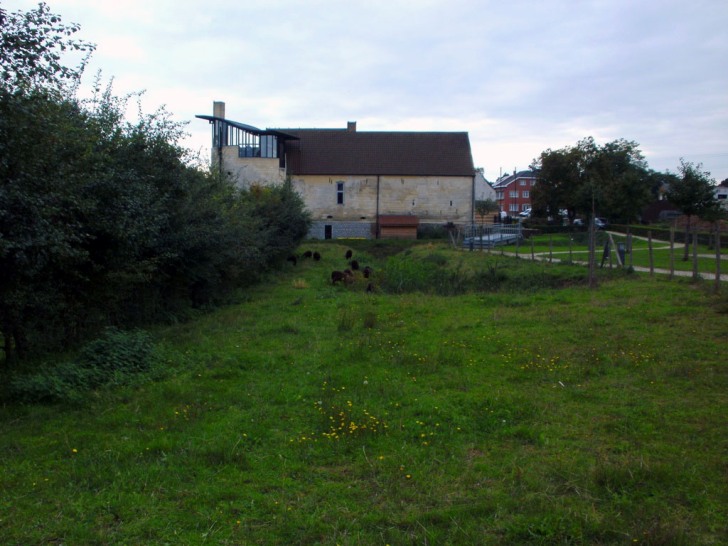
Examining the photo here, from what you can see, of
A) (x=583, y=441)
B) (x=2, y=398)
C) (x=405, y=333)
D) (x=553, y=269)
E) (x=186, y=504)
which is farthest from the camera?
(x=553, y=269)

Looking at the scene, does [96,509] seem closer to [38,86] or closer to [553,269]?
[38,86]

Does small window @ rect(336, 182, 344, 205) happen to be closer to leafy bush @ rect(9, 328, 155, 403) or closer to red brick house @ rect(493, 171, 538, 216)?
leafy bush @ rect(9, 328, 155, 403)

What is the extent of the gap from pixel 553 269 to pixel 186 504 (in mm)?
20744

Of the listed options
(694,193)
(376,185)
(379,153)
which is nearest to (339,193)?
(376,185)

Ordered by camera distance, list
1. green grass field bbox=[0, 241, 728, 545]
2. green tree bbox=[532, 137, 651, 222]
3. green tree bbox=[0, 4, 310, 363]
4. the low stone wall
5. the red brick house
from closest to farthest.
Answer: green grass field bbox=[0, 241, 728, 545] < green tree bbox=[0, 4, 310, 363] < green tree bbox=[532, 137, 651, 222] < the low stone wall < the red brick house

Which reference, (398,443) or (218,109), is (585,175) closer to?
(218,109)

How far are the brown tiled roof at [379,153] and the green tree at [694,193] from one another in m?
29.9

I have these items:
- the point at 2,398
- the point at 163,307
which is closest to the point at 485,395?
the point at 2,398

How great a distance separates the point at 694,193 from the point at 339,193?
3609cm

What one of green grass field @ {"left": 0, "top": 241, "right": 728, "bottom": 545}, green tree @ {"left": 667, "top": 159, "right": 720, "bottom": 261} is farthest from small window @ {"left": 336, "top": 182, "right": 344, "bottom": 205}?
green grass field @ {"left": 0, "top": 241, "right": 728, "bottom": 545}

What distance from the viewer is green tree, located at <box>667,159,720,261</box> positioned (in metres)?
33.9

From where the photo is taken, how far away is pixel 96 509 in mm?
5410

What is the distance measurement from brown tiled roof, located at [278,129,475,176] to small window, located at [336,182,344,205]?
45.0 inches

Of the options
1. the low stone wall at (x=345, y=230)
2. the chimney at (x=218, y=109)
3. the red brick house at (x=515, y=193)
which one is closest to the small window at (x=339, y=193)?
the low stone wall at (x=345, y=230)
